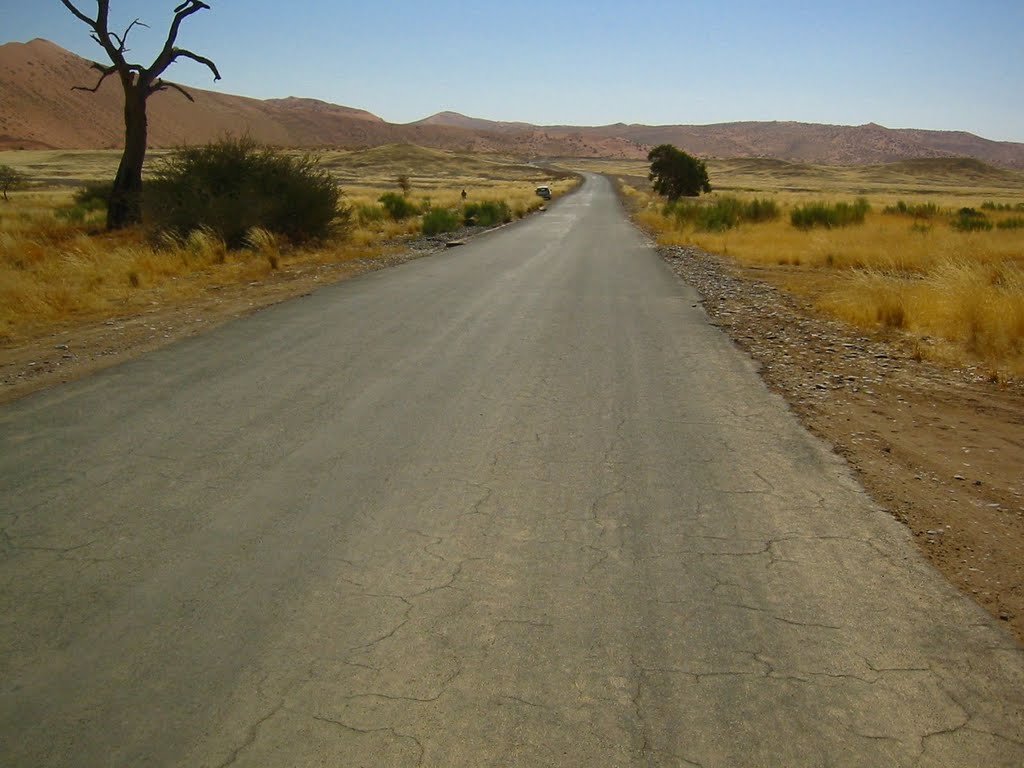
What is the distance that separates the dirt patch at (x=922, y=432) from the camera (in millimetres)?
4445

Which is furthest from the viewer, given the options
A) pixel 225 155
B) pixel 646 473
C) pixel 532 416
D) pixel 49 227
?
pixel 49 227

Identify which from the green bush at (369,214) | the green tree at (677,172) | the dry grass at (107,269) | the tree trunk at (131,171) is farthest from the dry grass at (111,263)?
the green tree at (677,172)

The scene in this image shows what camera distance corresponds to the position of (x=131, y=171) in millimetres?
23234

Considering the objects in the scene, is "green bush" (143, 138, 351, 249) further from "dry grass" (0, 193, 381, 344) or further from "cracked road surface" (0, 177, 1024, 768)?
"cracked road surface" (0, 177, 1024, 768)

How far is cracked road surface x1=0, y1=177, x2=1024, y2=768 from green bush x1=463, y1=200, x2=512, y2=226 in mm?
26454

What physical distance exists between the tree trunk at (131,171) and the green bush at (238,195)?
113 inches

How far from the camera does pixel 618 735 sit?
286cm

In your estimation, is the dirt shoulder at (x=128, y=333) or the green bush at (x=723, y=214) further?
the green bush at (x=723, y=214)

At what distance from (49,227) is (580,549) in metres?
24.2

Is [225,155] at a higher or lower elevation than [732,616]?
higher

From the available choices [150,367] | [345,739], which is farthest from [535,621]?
[150,367]

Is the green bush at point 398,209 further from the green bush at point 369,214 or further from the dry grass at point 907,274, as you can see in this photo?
the dry grass at point 907,274

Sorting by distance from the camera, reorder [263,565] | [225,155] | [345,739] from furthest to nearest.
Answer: [225,155] < [263,565] < [345,739]

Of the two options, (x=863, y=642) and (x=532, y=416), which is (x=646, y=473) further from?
(x=863, y=642)
